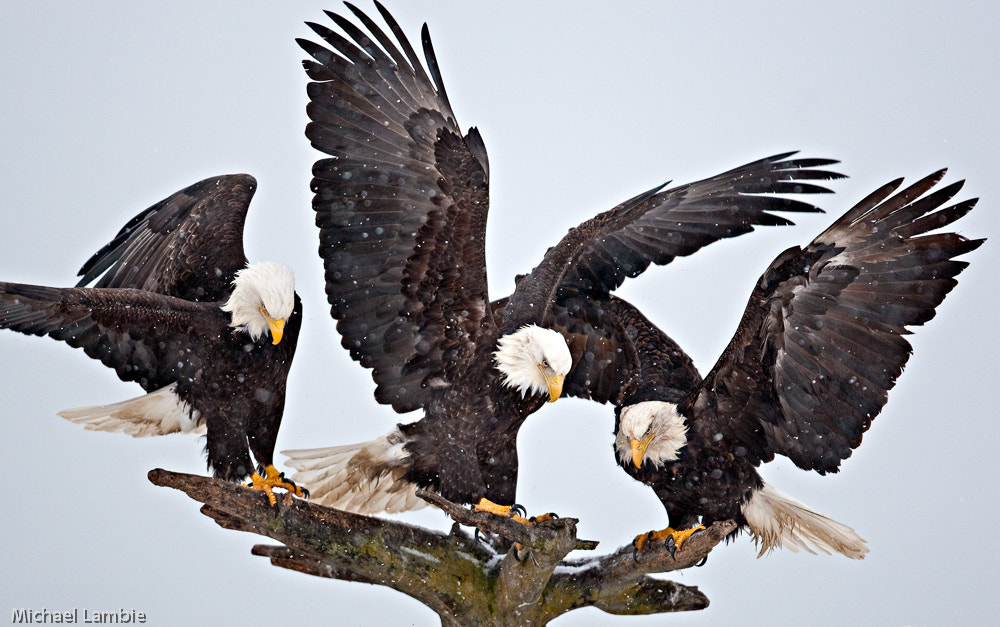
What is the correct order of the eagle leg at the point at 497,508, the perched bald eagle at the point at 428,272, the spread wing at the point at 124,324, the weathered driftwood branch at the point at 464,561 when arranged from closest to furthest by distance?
the spread wing at the point at 124,324 < the weathered driftwood branch at the point at 464,561 < the eagle leg at the point at 497,508 < the perched bald eagle at the point at 428,272

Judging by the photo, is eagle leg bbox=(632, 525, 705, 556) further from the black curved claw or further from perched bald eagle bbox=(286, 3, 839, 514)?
perched bald eagle bbox=(286, 3, 839, 514)

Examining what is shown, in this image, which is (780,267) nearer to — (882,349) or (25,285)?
(882,349)

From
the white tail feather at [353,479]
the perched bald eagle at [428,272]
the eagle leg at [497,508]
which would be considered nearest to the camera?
the eagle leg at [497,508]

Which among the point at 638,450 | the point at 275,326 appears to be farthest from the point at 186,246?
the point at 638,450

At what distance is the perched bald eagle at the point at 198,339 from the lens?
13.0ft

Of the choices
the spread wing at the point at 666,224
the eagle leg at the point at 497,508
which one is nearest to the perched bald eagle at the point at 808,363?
the eagle leg at the point at 497,508

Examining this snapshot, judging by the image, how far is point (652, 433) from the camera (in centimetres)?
410

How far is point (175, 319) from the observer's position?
13.5ft

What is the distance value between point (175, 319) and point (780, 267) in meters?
2.40

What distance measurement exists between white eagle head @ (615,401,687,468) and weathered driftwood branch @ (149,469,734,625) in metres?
0.37

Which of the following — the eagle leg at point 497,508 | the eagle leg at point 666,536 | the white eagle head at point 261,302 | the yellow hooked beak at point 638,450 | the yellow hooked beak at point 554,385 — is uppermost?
the white eagle head at point 261,302

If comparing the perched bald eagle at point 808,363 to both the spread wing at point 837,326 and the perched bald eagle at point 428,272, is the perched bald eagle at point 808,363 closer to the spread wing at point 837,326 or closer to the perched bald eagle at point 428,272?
the spread wing at point 837,326

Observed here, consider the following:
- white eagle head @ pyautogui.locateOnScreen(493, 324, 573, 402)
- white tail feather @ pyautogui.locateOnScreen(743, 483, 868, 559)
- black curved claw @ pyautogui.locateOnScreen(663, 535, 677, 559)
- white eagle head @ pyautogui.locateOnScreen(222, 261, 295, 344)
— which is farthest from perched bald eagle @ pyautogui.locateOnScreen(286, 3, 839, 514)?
white tail feather @ pyautogui.locateOnScreen(743, 483, 868, 559)

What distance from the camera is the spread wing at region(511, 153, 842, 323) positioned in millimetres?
4660
